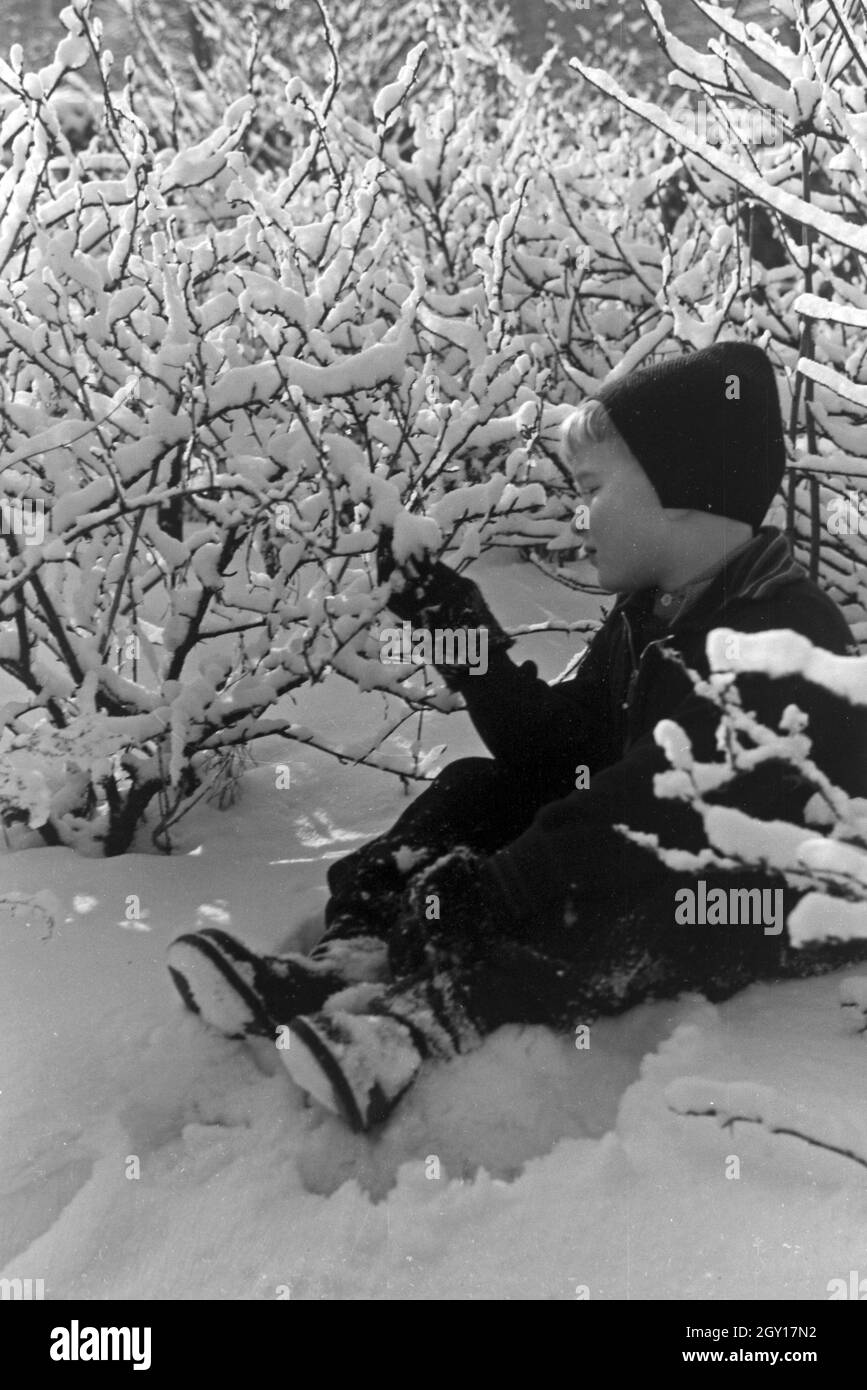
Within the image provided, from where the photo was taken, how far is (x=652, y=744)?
1413 mm

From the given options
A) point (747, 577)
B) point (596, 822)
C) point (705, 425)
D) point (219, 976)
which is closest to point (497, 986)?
point (596, 822)

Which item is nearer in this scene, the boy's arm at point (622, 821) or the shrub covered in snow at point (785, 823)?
the shrub covered in snow at point (785, 823)

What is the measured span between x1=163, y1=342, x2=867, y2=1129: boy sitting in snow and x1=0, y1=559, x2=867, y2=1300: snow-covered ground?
58 mm

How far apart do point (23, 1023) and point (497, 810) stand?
2.31ft

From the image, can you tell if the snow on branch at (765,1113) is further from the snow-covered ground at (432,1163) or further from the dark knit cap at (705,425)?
the dark knit cap at (705,425)

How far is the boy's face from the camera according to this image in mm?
1625

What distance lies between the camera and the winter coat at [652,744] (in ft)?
4.44

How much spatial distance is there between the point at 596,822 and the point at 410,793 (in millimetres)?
842

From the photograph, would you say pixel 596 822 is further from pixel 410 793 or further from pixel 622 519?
pixel 410 793

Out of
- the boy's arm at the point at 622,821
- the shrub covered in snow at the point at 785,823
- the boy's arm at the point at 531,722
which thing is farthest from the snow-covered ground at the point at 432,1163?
the boy's arm at the point at 531,722

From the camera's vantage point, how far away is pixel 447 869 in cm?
147

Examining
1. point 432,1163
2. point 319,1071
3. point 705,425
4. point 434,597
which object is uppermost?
point 705,425
